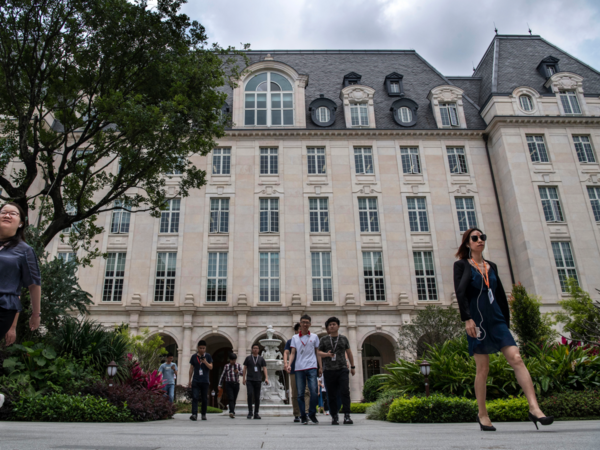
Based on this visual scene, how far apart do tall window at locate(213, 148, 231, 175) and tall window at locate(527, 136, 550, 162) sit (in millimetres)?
19933

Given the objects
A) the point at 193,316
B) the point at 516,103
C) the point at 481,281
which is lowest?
the point at 481,281

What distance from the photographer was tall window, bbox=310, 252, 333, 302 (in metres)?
27.6

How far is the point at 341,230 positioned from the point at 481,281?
23719 mm

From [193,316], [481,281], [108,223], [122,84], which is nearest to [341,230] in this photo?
[193,316]

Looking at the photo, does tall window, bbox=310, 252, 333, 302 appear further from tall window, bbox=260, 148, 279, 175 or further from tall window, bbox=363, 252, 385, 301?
tall window, bbox=260, 148, 279, 175

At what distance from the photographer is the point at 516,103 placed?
31031mm

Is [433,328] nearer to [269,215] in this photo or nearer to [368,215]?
[368,215]

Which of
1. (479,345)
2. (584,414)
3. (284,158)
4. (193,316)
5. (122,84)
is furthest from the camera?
(284,158)

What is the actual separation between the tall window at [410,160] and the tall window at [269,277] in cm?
1065

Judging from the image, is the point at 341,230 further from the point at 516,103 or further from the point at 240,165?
the point at 516,103

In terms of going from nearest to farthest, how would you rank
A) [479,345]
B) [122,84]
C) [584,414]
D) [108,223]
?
[479,345]
[584,414]
[122,84]
[108,223]

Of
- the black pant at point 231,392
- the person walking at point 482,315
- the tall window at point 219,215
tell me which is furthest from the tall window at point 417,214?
the person walking at point 482,315

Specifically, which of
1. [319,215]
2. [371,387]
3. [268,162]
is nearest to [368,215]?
[319,215]

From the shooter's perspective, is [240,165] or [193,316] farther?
[240,165]
